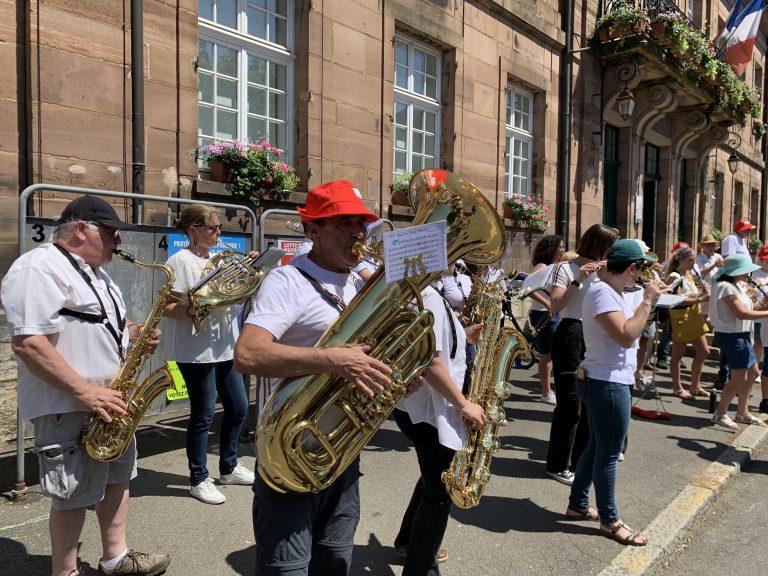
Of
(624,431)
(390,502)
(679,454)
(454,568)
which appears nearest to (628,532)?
(624,431)

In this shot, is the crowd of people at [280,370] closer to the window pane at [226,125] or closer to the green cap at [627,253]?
the green cap at [627,253]

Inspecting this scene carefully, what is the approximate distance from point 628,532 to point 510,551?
0.73 m

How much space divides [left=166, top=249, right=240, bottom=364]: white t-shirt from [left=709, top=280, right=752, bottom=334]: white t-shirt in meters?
4.99

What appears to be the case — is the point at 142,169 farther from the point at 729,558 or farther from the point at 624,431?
the point at 729,558

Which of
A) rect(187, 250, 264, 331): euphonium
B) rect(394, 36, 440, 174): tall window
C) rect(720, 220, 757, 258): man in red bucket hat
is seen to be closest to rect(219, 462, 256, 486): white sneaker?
rect(187, 250, 264, 331): euphonium

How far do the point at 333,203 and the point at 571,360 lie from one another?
9.52ft

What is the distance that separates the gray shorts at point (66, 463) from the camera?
2.55 metres

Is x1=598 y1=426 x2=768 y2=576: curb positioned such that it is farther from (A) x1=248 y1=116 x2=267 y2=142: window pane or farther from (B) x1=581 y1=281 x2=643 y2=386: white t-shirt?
(A) x1=248 y1=116 x2=267 y2=142: window pane

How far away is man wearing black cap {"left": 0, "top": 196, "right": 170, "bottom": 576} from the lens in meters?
2.45

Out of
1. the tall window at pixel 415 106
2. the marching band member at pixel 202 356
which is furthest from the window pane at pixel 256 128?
the marching band member at pixel 202 356

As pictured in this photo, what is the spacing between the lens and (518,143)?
1173 centimetres

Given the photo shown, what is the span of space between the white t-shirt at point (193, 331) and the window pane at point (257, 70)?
3878 millimetres

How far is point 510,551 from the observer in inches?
134

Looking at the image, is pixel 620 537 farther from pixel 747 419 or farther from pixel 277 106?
pixel 277 106
